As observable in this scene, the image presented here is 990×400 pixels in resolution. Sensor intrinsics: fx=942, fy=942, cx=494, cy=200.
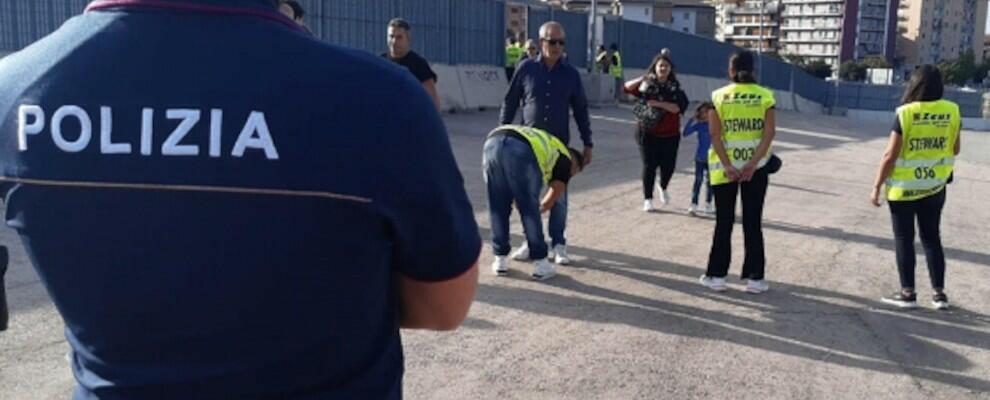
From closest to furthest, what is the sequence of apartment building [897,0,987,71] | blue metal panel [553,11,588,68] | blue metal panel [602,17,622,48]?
1. blue metal panel [553,11,588,68]
2. blue metal panel [602,17,622,48]
3. apartment building [897,0,987,71]

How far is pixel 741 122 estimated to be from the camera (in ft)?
22.4

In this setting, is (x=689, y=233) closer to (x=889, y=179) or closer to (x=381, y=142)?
(x=889, y=179)

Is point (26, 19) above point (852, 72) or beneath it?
above

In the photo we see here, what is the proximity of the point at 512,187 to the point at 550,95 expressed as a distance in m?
1.13

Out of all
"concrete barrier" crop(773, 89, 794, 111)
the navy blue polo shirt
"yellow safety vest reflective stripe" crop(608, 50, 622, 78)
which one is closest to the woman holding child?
the navy blue polo shirt

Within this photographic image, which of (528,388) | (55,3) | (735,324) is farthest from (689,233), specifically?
(55,3)

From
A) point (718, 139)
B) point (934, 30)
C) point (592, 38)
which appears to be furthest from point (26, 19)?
point (934, 30)

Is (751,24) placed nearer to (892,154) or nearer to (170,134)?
(892,154)

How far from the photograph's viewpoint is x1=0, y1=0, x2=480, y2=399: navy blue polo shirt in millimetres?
1532

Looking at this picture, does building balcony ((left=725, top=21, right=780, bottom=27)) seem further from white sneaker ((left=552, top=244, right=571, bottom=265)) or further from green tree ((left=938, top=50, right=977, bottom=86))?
white sneaker ((left=552, top=244, right=571, bottom=265))

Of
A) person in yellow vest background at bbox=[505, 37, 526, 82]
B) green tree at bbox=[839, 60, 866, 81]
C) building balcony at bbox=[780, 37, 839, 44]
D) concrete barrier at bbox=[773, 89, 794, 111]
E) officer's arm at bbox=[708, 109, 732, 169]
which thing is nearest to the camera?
officer's arm at bbox=[708, 109, 732, 169]

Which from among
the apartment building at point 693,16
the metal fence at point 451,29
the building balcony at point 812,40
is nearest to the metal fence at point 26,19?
the metal fence at point 451,29

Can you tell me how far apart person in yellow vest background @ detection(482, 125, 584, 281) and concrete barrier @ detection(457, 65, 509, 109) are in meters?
13.9

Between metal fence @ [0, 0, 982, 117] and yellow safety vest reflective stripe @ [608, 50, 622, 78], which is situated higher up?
metal fence @ [0, 0, 982, 117]
